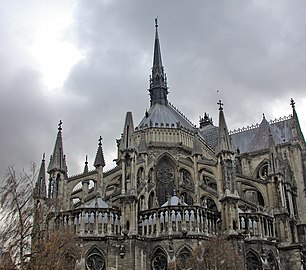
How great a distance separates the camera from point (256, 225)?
91.5ft

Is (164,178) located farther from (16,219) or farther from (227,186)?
(16,219)

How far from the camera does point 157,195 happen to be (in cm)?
3288

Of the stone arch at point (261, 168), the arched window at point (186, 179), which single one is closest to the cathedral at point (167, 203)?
the arched window at point (186, 179)

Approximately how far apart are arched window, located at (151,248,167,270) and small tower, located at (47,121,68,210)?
703 centimetres

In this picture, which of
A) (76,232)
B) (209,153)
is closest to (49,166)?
(76,232)

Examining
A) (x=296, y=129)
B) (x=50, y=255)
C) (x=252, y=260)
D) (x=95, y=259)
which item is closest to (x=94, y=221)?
(x=95, y=259)

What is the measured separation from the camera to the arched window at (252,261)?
87.9 feet

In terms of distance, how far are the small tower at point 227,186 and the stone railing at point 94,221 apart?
623cm

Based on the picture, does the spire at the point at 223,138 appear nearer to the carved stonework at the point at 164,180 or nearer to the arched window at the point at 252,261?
the carved stonework at the point at 164,180

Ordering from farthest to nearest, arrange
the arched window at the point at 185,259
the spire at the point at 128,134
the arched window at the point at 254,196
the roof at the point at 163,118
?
1. the roof at the point at 163,118
2. the arched window at the point at 254,196
3. the spire at the point at 128,134
4. the arched window at the point at 185,259

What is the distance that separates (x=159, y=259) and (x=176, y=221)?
231 centimetres

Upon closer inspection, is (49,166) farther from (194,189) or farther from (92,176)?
(194,189)

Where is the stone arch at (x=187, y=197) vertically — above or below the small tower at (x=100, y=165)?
below

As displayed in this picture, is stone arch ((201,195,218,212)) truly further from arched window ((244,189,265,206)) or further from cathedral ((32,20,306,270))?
arched window ((244,189,265,206))
